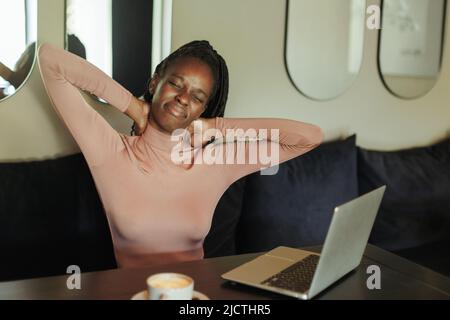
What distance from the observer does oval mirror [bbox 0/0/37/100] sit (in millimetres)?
1674


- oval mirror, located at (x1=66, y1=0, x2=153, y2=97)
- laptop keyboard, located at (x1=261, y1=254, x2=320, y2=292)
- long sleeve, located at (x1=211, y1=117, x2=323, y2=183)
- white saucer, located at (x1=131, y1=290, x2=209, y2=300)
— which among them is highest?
oval mirror, located at (x1=66, y1=0, x2=153, y2=97)

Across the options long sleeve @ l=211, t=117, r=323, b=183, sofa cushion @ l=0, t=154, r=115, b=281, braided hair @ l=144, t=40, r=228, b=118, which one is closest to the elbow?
long sleeve @ l=211, t=117, r=323, b=183

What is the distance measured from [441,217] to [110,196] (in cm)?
151

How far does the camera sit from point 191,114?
4.98 feet

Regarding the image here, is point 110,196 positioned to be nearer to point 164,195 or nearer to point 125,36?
point 164,195

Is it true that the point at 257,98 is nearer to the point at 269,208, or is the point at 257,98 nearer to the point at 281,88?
the point at 281,88

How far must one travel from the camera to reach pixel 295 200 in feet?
6.71

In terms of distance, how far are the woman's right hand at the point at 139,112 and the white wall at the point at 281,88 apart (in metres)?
0.48

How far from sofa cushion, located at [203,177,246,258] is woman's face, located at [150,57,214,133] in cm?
45

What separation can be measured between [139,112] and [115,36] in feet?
1.38

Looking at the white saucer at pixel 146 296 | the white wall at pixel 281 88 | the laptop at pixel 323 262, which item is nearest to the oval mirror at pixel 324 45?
the white wall at pixel 281 88

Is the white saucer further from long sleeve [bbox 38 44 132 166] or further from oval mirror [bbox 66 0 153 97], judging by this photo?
oval mirror [bbox 66 0 153 97]

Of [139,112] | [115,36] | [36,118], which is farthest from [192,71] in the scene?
[36,118]
